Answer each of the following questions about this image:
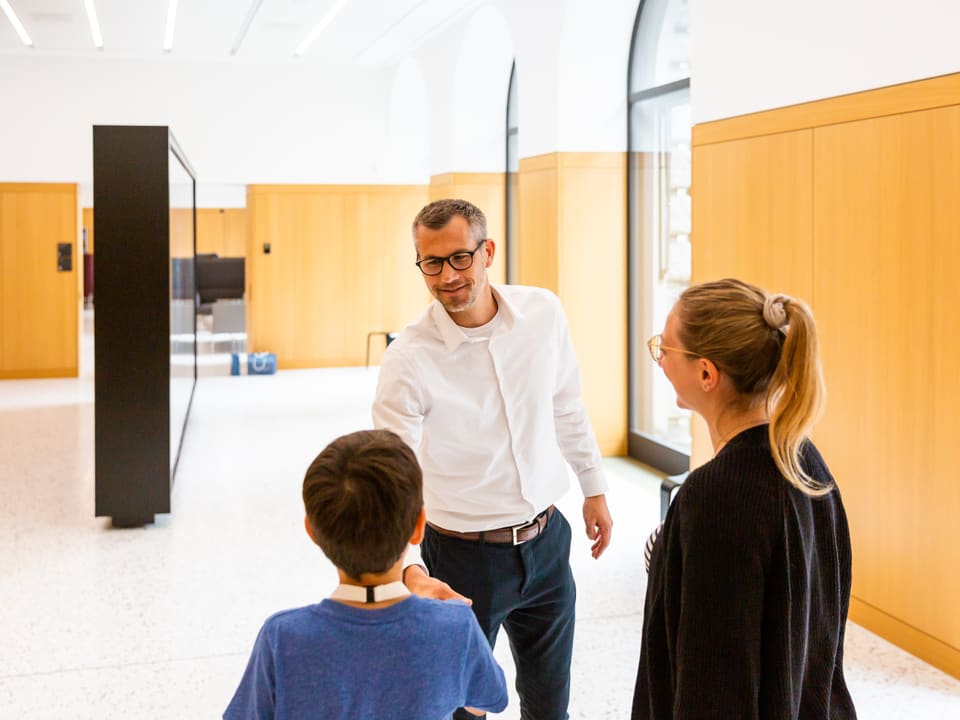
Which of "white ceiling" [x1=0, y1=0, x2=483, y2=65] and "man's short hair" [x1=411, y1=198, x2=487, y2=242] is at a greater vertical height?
"white ceiling" [x1=0, y1=0, x2=483, y2=65]

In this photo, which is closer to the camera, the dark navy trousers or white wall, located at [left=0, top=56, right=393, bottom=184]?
the dark navy trousers

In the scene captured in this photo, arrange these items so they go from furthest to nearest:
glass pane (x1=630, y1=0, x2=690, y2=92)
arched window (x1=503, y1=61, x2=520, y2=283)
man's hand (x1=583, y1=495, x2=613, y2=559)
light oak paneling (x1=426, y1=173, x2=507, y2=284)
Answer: light oak paneling (x1=426, y1=173, x2=507, y2=284)
arched window (x1=503, y1=61, x2=520, y2=283)
glass pane (x1=630, y1=0, x2=690, y2=92)
man's hand (x1=583, y1=495, x2=613, y2=559)

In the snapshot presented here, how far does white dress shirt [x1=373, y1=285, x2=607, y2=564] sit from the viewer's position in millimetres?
2416

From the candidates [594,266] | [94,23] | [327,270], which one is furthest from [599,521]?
[327,270]

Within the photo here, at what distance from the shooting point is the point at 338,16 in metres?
A: 10.7

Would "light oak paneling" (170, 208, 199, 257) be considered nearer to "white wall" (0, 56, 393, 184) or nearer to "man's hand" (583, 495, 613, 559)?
"white wall" (0, 56, 393, 184)

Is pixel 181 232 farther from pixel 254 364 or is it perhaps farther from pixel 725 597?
pixel 725 597

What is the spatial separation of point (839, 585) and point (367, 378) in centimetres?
1112

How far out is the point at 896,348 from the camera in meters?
3.94

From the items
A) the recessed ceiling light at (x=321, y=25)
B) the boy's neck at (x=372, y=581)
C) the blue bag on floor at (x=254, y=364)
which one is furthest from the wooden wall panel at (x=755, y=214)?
the blue bag on floor at (x=254, y=364)

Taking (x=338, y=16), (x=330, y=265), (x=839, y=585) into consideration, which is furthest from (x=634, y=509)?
(x=330, y=265)

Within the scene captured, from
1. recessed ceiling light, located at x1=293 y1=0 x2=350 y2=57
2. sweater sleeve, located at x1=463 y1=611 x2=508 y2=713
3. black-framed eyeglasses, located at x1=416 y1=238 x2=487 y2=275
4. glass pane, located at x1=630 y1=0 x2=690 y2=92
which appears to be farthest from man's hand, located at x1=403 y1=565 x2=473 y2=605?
recessed ceiling light, located at x1=293 y1=0 x2=350 y2=57

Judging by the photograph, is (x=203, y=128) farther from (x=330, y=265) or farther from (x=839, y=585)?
(x=839, y=585)

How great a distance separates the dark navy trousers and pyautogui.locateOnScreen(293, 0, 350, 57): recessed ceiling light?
853 centimetres
